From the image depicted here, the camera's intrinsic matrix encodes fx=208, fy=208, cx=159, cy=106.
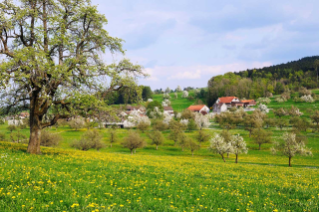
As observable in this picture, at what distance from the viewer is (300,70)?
13438 centimetres

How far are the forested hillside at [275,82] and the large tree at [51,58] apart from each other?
119402 mm

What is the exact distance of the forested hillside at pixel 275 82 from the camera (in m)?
127

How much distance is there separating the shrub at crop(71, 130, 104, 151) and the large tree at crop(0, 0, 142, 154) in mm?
39996

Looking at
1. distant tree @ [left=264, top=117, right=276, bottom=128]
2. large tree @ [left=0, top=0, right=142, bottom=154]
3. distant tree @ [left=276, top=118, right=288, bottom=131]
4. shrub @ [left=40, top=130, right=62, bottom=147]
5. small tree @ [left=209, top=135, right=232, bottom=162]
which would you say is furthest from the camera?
distant tree @ [left=264, top=117, right=276, bottom=128]

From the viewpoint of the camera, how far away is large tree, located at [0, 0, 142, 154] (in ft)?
51.6

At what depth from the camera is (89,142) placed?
5969 cm

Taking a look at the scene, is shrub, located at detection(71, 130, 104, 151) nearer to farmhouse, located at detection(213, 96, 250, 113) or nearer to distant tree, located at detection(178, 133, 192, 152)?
distant tree, located at detection(178, 133, 192, 152)

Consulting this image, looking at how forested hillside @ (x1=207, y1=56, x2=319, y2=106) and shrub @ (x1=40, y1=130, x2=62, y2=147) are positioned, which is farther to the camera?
forested hillside @ (x1=207, y1=56, x2=319, y2=106)

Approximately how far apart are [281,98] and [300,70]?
21085 millimetres

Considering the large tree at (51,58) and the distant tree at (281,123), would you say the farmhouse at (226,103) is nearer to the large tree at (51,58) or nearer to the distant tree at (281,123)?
the distant tree at (281,123)

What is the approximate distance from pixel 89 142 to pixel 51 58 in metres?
44.7

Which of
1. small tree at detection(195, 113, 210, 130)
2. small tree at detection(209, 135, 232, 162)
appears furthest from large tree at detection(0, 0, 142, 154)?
small tree at detection(195, 113, 210, 130)

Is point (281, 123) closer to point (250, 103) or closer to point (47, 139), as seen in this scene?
point (250, 103)

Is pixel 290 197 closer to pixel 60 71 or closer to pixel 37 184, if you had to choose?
pixel 37 184
